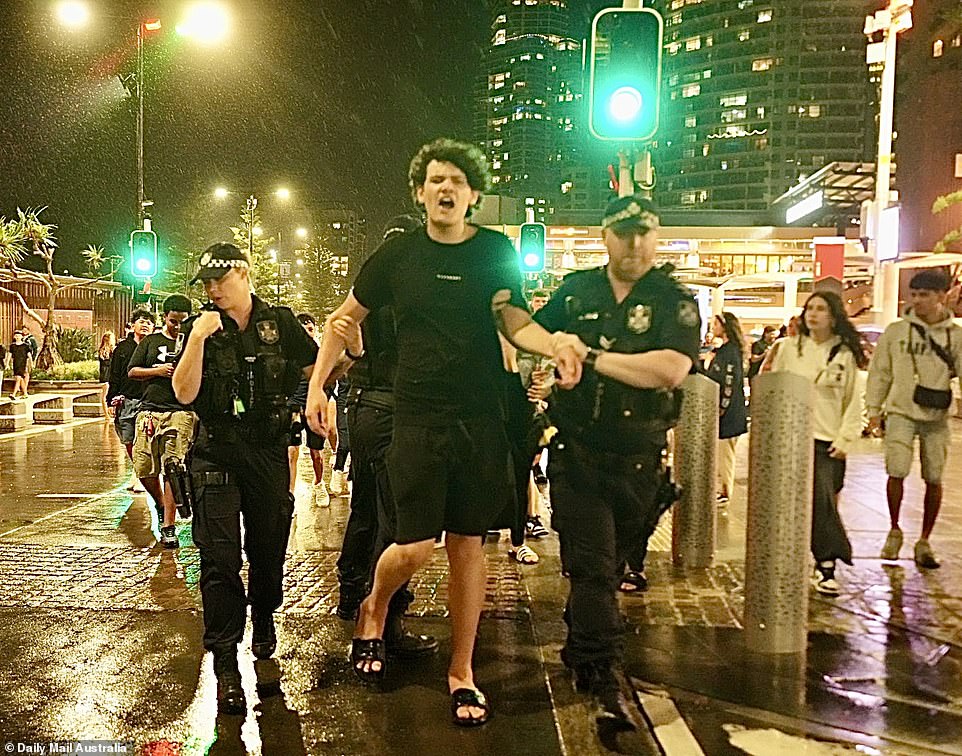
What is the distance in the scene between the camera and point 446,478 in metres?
4.00

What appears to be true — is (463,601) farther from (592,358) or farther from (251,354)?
(251,354)

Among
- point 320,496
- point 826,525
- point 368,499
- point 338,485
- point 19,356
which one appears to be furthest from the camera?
point 19,356

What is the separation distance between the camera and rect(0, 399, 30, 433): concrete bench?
17172 mm

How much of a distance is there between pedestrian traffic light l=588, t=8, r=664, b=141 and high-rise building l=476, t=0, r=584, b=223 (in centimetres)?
6774

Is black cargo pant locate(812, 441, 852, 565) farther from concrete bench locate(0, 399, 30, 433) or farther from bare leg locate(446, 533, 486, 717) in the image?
concrete bench locate(0, 399, 30, 433)

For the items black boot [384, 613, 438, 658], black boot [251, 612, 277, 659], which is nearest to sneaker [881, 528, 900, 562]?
black boot [384, 613, 438, 658]

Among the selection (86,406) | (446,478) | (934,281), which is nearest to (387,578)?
(446,478)

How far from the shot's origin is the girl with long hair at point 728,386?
30.6 ft

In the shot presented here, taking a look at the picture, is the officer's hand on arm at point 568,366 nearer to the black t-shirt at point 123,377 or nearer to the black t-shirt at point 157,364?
the black t-shirt at point 157,364

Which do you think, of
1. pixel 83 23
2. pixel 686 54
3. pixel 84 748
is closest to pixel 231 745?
pixel 84 748

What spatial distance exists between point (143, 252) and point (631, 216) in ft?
51.1

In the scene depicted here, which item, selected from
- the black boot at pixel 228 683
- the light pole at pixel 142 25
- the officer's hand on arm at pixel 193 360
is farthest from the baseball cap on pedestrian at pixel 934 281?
the light pole at pixel 142 25

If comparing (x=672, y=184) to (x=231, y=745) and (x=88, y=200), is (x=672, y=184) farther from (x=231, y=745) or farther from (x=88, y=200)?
(x=231, y=745)

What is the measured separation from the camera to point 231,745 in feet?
12.2
